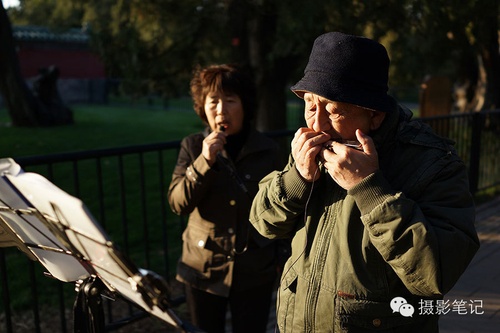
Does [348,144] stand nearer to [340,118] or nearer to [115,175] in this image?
[340,118]

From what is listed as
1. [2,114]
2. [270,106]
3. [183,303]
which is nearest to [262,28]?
[270,106]

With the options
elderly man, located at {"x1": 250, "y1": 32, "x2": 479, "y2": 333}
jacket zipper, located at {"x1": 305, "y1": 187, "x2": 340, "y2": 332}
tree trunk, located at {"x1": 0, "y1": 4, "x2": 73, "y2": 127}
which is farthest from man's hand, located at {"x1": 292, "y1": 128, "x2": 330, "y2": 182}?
tree trunk, located at {"x1": 0, "y1": 4, "x2": 73, "y2": 127}

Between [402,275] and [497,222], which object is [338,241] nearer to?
[402,275]

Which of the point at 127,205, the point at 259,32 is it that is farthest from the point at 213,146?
the point at 127,205

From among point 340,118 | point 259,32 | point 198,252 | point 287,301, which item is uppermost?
point 259,32

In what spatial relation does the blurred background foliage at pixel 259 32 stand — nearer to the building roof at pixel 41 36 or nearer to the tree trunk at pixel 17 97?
the tree trunk at pixel 17 97

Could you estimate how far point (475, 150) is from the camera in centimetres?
762

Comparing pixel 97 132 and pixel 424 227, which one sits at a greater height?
pixel 424 227

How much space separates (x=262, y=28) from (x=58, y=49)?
29.6m

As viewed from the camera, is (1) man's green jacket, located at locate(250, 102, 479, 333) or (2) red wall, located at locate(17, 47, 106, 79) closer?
(1) man's green jacket, located at locate(250, 102, 479, 333)

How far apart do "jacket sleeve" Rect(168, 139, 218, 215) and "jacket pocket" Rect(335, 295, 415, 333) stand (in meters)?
1.08

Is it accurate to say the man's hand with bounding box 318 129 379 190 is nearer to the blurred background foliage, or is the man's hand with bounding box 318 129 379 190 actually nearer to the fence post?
the blurred background foliage

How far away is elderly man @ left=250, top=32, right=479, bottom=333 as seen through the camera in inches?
63.8

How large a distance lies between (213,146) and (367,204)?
1.15 metres
